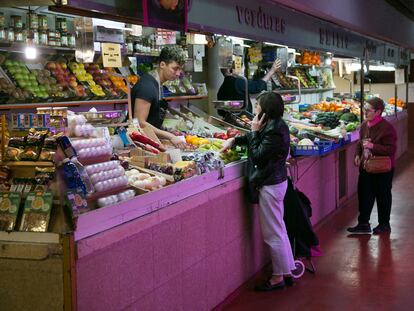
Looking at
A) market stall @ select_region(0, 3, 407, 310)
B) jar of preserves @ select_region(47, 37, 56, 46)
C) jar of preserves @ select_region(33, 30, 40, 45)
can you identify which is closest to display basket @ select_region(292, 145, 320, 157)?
market stall @ select_region(0, 3, 407, 310)

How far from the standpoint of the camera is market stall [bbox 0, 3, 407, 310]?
3377 millimetres

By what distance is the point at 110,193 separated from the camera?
3.80 meters

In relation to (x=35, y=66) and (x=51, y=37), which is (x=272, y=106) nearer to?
(x=51, y=37)

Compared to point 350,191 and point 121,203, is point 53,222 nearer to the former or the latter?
point 121,203

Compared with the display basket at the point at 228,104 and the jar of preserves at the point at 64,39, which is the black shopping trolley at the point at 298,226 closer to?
the display basket at the point at 228,104

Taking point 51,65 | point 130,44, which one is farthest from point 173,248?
point 130,44

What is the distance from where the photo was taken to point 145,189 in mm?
4113

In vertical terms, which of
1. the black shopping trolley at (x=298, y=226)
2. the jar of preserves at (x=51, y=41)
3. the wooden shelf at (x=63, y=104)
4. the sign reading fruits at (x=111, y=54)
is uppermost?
the jar of preserves at (x=51, y=41)

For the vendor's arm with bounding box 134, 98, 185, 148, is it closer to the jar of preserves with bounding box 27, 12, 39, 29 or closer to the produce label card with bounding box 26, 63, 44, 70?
the jar of preserves with bounding box 27, 12, 39, 29

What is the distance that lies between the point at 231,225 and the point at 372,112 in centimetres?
311

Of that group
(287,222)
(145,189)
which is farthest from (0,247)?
(287,222)

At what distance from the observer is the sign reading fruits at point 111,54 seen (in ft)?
16.4

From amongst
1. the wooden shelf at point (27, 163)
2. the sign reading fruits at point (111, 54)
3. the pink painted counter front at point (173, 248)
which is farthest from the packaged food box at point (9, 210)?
the sign reading fruits at point (111, 54)

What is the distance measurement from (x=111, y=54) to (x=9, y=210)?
78.8 inches
